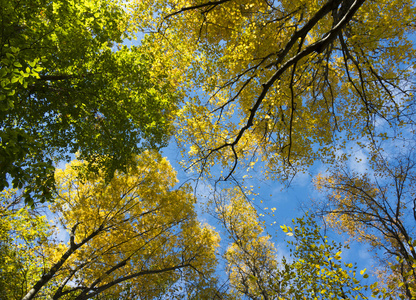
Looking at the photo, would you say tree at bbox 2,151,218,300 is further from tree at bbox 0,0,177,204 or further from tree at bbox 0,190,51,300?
tree at bbox 0,0,177,204

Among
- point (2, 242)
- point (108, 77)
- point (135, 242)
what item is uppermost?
point (108, 77)

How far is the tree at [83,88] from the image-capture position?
4231 mm

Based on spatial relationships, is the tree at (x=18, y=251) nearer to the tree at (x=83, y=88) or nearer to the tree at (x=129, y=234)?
the tree at (x=129, y=234)

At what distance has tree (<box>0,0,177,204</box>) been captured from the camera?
4.23m

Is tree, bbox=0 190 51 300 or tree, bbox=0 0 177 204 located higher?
tree, bbox=0 0 177 204

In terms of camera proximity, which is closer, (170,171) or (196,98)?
(196,98)

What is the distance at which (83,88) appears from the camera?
4898 mm

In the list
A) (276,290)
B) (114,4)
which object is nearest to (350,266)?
(276,290)

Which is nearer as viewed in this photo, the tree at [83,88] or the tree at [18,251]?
the tree at [83,88]

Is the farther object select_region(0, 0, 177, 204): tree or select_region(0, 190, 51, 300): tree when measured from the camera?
select_region(0, 190, 51, 300): tree

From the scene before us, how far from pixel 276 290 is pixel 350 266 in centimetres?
192

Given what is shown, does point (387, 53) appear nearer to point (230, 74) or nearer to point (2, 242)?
point (230, 74)

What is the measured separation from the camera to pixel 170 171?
1012 centimetres

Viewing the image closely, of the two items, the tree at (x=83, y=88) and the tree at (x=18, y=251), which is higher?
the tree at (x=83, y=88)
